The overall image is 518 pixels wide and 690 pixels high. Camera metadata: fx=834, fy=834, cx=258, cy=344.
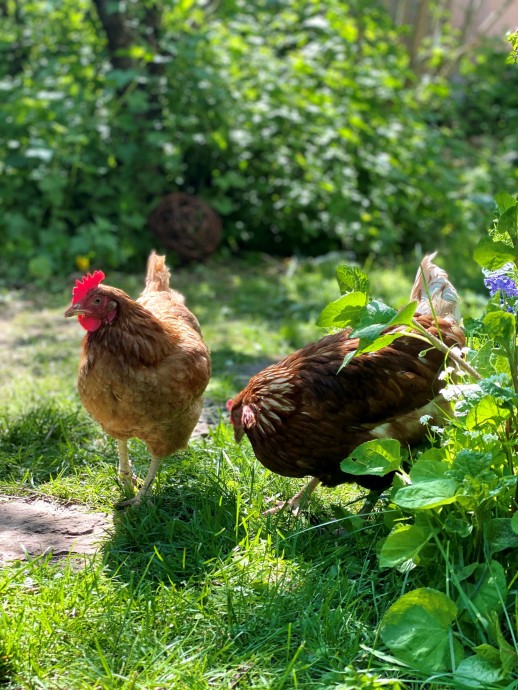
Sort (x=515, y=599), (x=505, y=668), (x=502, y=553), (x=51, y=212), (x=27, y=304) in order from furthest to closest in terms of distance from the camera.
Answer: (x=51, y=212) → (x=27, y=304) → (x=502, y=553) → (x=515, y=599) → (x=505, y=668)

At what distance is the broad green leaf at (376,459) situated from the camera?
290 centimetres

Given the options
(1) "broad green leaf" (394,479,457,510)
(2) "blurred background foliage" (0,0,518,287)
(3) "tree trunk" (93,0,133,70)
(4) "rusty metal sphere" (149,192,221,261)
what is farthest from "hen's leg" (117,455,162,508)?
(3) "tree trunk" (93,0,133,70)

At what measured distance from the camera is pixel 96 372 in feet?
11.3

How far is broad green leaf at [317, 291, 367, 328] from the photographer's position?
9.11 feet

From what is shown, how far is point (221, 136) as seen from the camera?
8.37m

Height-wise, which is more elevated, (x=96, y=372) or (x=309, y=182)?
(x=96, y=372)

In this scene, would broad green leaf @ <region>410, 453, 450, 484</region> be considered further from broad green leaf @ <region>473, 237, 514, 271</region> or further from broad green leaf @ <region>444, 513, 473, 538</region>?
broad green leaf @ <region>473, 237, 514, 271</region>

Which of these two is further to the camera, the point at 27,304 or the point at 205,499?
the point at 27,304

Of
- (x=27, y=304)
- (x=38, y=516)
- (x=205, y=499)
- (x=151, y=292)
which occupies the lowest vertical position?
(x=27, y=304)

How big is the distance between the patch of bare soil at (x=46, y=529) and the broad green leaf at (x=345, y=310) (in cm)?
134

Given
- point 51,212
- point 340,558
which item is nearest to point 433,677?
point 340,558

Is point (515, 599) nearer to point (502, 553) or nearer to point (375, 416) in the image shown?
point (502, 553)

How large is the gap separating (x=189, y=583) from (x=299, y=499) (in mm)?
760

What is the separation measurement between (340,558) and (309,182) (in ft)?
21.0
